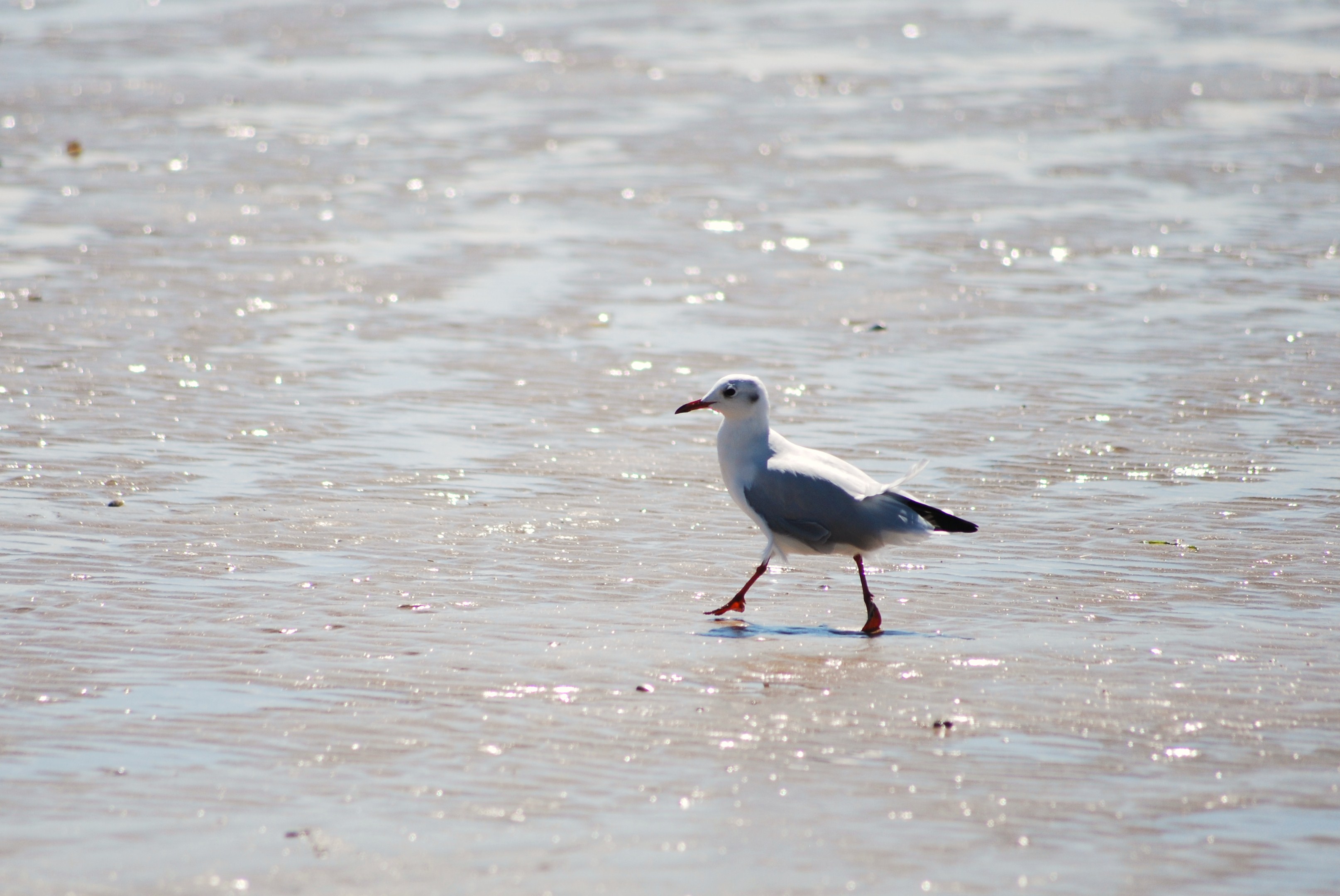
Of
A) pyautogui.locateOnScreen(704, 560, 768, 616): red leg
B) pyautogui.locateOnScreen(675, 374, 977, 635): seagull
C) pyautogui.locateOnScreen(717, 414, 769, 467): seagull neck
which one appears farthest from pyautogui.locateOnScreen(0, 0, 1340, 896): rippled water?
pyautogui.locateOnScreen(717, 414, 769, 467): seagull neck

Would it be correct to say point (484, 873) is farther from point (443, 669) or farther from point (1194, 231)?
point (1194, 231)

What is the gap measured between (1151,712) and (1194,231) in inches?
413

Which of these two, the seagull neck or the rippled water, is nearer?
the rippled water

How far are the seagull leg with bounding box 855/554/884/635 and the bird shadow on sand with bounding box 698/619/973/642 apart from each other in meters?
0.02

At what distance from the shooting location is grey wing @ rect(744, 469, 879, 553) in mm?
7527

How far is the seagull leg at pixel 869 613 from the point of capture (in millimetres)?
7234

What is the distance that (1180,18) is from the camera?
3161 centimetres

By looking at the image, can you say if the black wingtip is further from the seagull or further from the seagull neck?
the seagull neck

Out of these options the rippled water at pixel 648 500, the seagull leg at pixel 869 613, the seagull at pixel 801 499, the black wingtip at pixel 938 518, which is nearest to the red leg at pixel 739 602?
the seagull at pixel 801 499

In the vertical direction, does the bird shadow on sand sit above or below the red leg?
below

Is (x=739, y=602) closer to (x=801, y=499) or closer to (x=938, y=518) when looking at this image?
(x=801, y=499)

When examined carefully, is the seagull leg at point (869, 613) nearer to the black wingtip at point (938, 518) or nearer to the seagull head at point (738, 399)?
the black wingtip at point (938, 518)

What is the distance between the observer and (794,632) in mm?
7348

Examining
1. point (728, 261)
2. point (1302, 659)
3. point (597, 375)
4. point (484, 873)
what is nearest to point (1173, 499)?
point (1302, 659)
